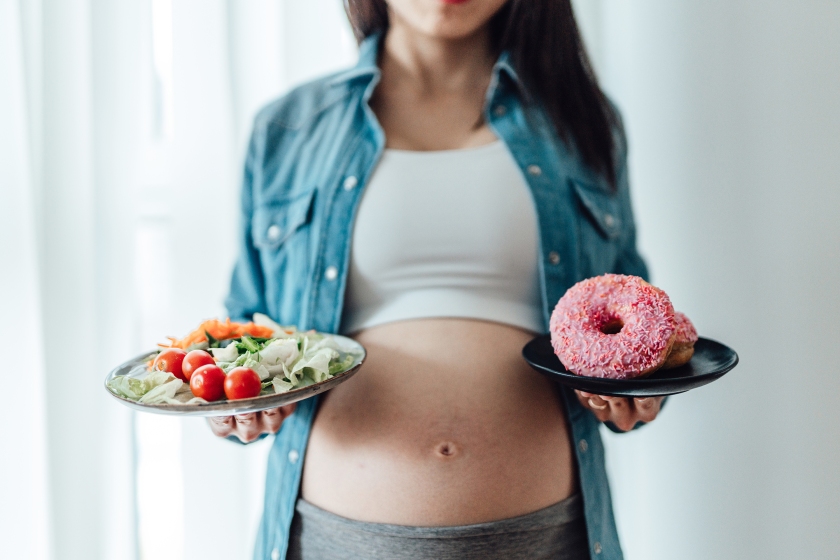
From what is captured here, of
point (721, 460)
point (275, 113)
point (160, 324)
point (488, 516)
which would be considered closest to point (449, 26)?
point (275, 113)

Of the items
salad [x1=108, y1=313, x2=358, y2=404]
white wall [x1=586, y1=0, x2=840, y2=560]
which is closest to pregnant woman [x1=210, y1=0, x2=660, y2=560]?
salad [x1=108, y1=313, x2=358, y2=404]

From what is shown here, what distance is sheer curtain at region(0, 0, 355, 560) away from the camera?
1.10 metres

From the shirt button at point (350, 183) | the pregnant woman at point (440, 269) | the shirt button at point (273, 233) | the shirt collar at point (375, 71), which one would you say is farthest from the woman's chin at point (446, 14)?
the shirt button at point (273, 233)

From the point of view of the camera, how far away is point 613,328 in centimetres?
89

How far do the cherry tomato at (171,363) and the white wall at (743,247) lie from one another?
110 cm

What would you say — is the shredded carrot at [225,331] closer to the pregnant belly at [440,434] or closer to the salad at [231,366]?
the salad at [231,366]

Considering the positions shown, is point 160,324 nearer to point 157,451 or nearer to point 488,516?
point 157,451

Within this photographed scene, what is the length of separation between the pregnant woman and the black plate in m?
0.08

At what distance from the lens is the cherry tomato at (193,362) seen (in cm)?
80

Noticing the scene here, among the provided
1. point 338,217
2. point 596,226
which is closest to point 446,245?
point 338,217

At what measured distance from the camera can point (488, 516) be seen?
2.92 feet

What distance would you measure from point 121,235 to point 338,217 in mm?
519

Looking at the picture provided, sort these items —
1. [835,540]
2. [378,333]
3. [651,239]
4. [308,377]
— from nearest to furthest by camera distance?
[308,377] → [378,333] → [835,540] → [651,239]

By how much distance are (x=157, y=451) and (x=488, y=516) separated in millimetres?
867
